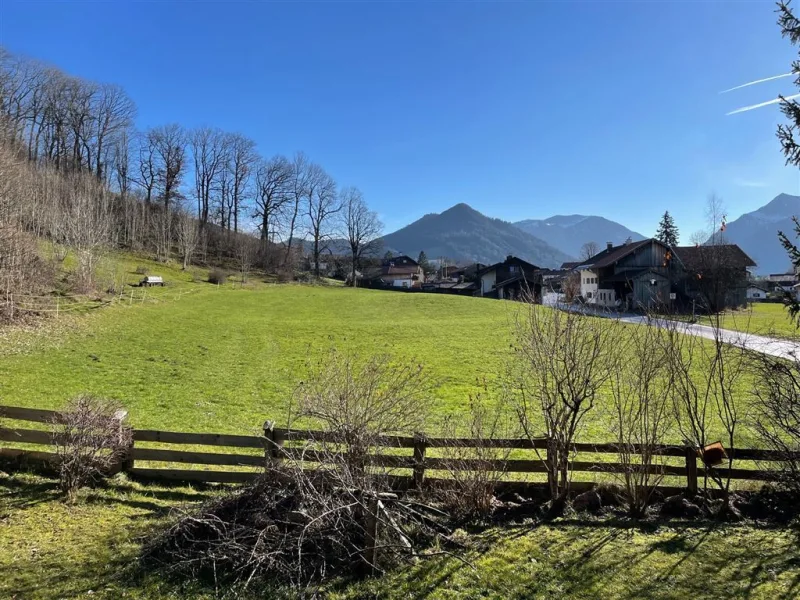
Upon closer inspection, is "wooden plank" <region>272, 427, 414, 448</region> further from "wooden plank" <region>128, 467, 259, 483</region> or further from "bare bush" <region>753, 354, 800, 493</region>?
"bare bush" <region>753, 354, 800, 493</region>

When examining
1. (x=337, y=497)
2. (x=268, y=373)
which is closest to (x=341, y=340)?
(x=268, y=373)

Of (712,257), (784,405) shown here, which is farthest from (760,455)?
(712,257)

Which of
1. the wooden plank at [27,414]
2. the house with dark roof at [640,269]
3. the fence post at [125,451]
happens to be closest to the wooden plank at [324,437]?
the fence post at [125,451]

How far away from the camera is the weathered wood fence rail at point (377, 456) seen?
19.5 feet

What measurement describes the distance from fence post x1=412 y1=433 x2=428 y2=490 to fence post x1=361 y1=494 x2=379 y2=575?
1412mm

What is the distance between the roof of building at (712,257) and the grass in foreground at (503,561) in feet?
147

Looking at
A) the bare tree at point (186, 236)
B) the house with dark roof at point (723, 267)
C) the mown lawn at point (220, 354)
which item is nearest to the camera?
the mown lawn at point (220, 354)

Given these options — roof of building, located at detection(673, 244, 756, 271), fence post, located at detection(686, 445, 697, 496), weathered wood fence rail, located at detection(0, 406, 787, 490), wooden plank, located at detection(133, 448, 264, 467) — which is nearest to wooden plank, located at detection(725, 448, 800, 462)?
weathered wood fence rail, located at detection(0, 406, 787, 490)

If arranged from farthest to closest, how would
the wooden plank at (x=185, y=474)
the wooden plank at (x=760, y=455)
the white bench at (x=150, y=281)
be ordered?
the white bench at (x=150, y=281) → the wooden plank at (x=185, y=474) → the wooden plank at (x=760, y=455)

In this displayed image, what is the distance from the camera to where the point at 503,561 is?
4957mm

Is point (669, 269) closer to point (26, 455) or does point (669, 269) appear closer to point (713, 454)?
point (713, 454)

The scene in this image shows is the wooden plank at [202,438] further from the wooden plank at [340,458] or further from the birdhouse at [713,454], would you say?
→ the birdhouse at [713,454]

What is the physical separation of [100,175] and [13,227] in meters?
55.2

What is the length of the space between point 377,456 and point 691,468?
464 cm
